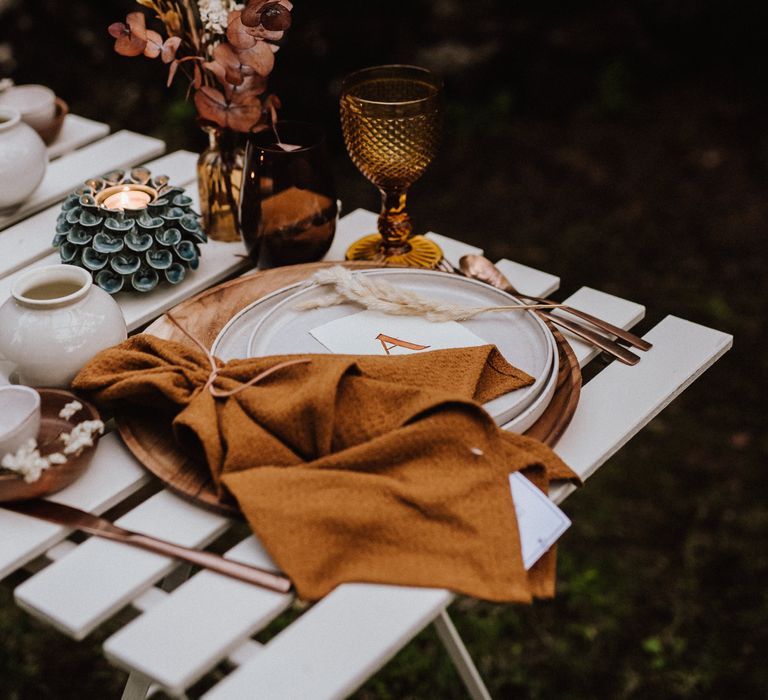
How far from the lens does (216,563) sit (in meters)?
0.79

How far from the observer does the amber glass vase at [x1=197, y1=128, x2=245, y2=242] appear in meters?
1.31

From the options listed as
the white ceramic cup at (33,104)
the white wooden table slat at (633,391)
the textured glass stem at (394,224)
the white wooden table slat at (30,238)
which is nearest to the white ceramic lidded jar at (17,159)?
the white wooden table slat at (30,238)

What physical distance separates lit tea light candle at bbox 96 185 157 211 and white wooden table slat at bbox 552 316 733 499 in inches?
24.0

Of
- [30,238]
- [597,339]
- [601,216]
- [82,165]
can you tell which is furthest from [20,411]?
[601,216]

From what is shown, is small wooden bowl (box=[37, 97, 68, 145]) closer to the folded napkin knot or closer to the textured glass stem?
the textured glass stem

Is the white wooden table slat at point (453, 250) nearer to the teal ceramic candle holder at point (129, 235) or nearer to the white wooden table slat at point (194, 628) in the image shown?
the teal ceramic candle holder at point (129, 235)

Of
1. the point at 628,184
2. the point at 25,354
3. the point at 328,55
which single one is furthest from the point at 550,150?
the point at 25,354

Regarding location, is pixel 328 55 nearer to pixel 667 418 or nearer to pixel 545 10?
pixel 545 10

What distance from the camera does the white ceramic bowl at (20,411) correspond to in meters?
0.85

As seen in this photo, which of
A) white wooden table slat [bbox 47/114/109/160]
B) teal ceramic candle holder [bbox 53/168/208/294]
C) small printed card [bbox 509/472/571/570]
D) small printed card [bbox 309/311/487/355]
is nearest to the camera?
small printed card [bbox 509/472/571/570]

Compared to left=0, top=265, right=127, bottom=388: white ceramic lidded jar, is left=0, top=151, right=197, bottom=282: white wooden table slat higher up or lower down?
lower down

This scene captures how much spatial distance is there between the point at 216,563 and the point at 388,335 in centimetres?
36

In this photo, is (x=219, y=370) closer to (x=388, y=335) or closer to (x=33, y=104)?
(x=388, y=335)

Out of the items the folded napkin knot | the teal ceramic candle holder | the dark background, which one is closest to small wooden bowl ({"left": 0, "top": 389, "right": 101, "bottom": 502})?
the folded napkin knot
